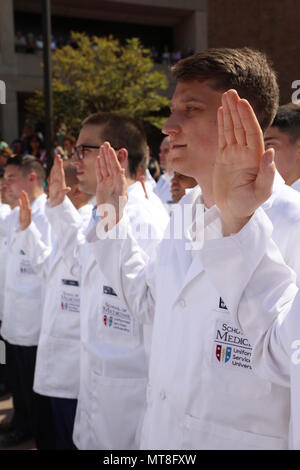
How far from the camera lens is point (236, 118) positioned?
137cm

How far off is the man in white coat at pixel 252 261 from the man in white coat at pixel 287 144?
1502 mm

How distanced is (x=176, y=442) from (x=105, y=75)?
1859 cm

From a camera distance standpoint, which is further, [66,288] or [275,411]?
[66,288]

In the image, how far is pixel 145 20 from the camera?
27.9 metres

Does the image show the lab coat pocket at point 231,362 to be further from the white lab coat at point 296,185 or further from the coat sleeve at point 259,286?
the white lab coat at point 296,185

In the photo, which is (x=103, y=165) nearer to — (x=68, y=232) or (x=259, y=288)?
(x=68, y=232)

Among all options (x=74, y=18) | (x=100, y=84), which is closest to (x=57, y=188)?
(x=100, y=84)

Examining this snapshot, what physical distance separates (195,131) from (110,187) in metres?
0.60

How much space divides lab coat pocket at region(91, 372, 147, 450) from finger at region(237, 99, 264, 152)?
1596 millimetres

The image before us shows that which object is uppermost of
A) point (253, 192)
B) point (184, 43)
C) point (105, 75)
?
point (184, 43)

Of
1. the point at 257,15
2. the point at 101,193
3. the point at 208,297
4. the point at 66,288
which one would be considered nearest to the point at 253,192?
the point at 208,297

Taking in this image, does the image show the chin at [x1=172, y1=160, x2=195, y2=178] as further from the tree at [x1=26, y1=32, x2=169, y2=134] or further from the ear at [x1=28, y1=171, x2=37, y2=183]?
the tree at [x1=26, y1=32, x2=169, y2=134]

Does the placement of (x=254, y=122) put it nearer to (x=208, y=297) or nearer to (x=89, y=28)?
(x=208, y=297)
